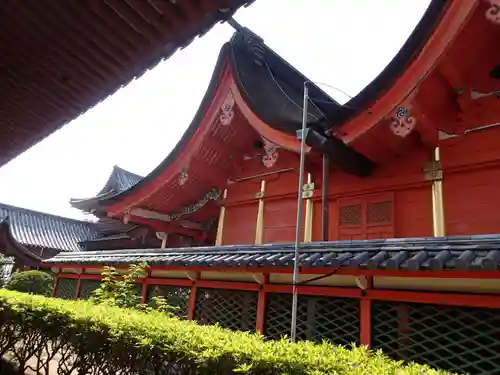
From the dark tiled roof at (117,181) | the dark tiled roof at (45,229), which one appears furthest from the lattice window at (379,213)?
the dark tiled roof at (45,229)

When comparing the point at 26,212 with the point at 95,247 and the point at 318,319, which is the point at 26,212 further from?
the point at 318,319

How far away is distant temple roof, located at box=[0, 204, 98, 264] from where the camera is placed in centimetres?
2778

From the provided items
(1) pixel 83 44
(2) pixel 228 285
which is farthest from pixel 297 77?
(1) pixel 83 44

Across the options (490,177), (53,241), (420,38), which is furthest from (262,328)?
(53,241)

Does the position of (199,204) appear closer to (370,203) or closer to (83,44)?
(370,203)

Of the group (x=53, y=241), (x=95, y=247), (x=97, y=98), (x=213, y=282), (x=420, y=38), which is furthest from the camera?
(x=53, y=241)

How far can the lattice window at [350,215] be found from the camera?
727 cm

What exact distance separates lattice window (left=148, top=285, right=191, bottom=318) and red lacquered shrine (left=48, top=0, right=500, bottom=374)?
0.05 m

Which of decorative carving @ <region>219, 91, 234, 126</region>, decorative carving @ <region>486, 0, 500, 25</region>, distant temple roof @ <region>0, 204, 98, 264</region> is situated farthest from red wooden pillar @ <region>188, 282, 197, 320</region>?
distant temple roof @ <region>0, 204, 98, 264</region>

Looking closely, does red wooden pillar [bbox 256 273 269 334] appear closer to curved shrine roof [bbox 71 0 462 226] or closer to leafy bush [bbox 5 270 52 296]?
curved shrine roof [bbox 71 0 462 226]

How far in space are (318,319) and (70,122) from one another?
4.36 meters

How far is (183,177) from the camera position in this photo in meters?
9.37

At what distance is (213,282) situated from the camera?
7531 mm

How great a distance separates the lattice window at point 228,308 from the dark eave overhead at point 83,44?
178 inches
